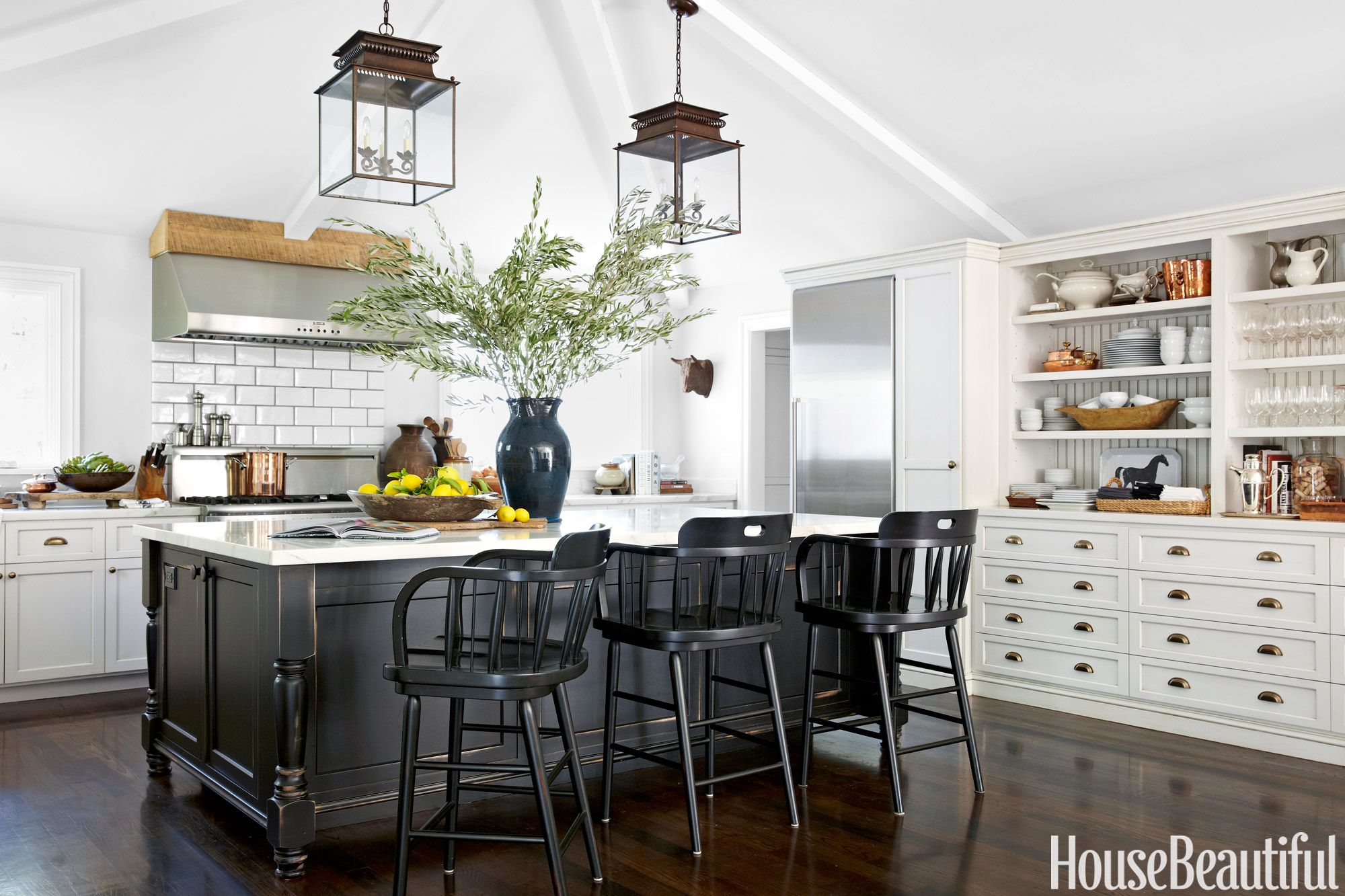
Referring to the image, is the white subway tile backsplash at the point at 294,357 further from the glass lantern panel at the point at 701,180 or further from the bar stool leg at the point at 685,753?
the bar stool leg at the point at 685,753

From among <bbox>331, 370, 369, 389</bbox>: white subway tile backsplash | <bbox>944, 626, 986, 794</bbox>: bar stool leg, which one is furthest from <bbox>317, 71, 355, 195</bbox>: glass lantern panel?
<bbox>331, 370, 369, 389</bbox>: white subway tile backsplash

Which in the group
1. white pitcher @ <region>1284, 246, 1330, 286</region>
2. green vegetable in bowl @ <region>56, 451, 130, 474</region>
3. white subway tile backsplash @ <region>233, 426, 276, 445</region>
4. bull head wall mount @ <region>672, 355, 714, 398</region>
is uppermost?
white pitcher @ <region>1284, 246, 1330, 286</region>

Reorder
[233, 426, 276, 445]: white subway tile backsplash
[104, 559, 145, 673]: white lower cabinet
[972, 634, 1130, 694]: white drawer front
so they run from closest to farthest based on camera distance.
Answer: [972, 634, 1130, 694]: white drawer front, [104, 559, 145, 673]: white lower cabinet, [233, 426, 276, 445]: white subway tile backsplash

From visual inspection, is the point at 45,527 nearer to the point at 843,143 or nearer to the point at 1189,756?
the point at 843,143

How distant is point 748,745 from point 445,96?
2531mm

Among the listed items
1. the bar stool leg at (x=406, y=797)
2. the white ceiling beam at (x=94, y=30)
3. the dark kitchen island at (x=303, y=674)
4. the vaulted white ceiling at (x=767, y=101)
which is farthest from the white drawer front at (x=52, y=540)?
the bar stool leg at (x=406, y=797)

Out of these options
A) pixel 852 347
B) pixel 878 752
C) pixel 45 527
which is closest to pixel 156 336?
pixel 45 527

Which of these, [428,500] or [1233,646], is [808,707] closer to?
[428,500]

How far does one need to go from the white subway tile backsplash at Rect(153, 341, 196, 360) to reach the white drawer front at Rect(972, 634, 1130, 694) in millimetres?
4443

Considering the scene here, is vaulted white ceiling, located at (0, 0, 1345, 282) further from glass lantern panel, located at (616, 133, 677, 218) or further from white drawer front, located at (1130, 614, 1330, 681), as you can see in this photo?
white drawer front, located at (1130, 614, 1330, 681)

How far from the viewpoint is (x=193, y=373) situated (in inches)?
245

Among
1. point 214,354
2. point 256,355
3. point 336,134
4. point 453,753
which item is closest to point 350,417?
point 256,355

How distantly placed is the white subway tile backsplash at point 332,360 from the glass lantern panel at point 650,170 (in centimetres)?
208

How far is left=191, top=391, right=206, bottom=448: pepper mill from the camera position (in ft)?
20.2
